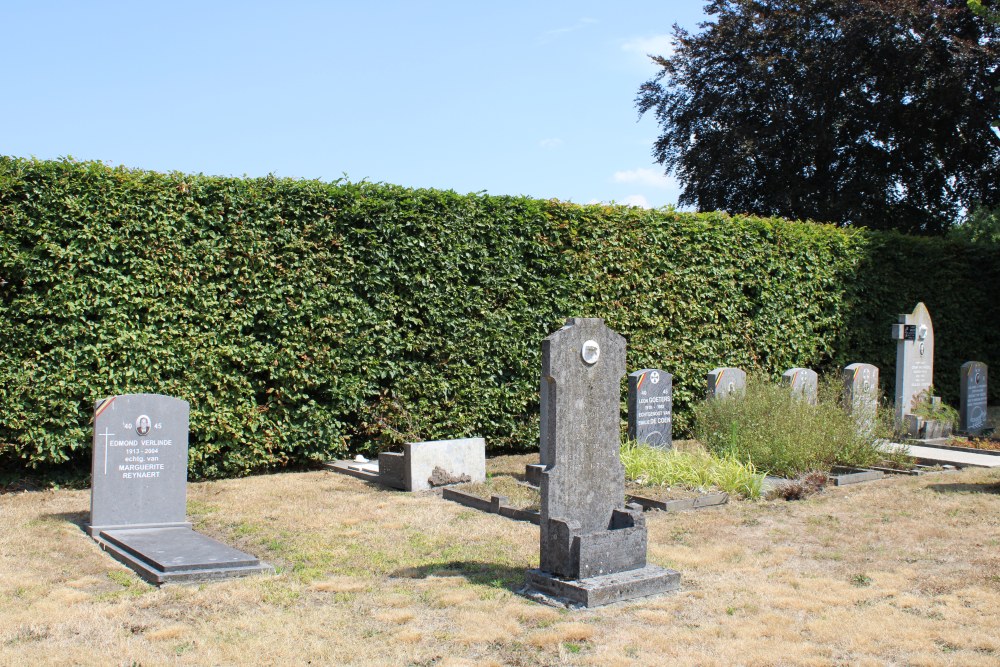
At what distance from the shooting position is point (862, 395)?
12.1 m

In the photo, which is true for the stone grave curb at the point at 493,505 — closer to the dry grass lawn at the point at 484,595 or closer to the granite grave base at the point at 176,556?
the dry grass lawn at the point at 484,595

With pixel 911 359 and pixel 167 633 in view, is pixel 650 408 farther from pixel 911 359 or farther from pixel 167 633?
pixel 167 633

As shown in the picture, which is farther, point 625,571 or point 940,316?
point 940,316

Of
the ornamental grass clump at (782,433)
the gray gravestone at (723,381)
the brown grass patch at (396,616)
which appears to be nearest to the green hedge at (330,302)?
the gray gravestone at (723,381)

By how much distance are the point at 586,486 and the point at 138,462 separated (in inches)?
157

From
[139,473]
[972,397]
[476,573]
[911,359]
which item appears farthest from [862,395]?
[139,473]

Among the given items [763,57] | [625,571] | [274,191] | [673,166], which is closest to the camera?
[625,571]

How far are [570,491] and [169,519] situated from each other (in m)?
3.75

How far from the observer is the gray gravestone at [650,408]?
10.7 meters

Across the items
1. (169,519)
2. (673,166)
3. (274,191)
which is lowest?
(169,519)

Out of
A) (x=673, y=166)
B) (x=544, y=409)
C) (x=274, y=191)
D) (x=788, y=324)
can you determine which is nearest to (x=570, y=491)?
(x=544, y=409)

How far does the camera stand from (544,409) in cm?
590

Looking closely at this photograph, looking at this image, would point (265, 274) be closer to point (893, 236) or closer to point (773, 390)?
point (773, 390)

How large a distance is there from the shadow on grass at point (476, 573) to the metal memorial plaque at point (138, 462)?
8.45ft
